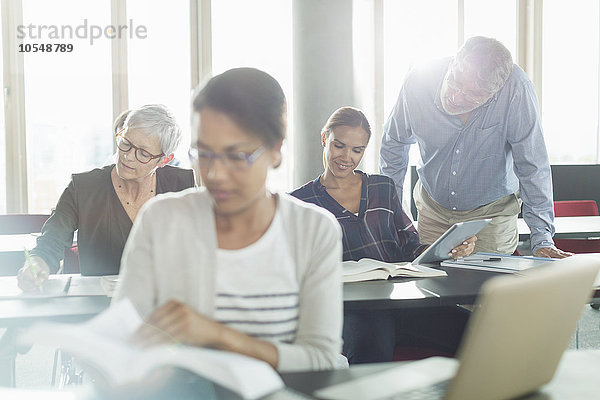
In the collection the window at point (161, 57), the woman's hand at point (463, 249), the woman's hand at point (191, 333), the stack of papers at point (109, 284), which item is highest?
the window at point (161, 57)

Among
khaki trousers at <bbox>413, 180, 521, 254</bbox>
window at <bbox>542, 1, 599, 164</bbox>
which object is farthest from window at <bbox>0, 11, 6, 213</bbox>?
window at <bbox>542, 1, 599, 164</bbox>

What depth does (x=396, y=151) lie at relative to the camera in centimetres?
324

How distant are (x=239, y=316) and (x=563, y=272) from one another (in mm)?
633

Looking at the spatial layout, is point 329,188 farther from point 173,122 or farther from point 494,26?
point 494,26

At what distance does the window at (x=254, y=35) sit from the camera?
6266 millimetres

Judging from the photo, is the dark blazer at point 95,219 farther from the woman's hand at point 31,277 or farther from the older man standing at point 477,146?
the older man standing at point 477,146

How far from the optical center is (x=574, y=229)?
3.80 meters

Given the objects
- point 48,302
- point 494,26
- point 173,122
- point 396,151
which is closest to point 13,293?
point 48,302

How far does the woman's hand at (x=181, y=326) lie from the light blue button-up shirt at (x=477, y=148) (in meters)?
1.94

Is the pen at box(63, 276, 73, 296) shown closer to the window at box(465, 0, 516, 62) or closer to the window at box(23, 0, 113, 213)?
the window at box(23, 0, 113, 213)

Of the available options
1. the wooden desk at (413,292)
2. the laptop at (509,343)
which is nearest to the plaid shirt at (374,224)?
the wooden desk at (413,292)

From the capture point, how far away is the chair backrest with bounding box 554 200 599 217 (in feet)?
16.3

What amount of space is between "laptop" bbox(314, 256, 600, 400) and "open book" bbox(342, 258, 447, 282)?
98cm

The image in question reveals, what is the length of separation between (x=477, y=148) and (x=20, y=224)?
2752 mm
